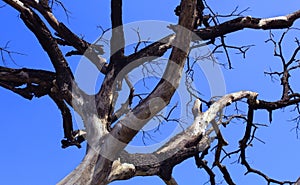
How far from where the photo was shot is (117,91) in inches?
172

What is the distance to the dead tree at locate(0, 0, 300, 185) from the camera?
3143 millimetres

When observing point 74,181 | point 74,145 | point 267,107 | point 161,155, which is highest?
point 267,107

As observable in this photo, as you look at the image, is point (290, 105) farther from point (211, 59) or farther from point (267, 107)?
point (211, 59)

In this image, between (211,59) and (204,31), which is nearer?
(204,31)

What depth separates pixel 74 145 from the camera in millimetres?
4449

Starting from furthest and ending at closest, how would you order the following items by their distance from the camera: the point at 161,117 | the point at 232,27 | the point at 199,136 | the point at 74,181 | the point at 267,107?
the point at 267,107
the point at 161,117
the point at 232,27
the point at 199,136
the point at 74,181

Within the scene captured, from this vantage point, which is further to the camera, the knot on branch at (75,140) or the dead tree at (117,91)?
the knot on branch at (75,140)

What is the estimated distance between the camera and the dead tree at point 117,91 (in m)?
3.14

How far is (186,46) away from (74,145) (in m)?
2.09

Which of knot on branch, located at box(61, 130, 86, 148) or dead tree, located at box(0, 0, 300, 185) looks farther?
knot on branch, located at box(61, 130, 86, 148)

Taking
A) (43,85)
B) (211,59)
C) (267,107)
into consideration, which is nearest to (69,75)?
(43,85)

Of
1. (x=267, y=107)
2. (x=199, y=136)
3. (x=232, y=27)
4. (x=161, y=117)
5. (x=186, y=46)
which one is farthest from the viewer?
(x=267, y=107)

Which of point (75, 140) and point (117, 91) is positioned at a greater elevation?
point (117, 91)

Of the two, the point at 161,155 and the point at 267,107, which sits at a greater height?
the point at 267,107
